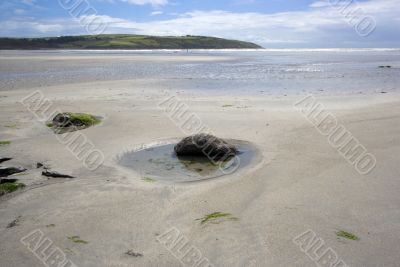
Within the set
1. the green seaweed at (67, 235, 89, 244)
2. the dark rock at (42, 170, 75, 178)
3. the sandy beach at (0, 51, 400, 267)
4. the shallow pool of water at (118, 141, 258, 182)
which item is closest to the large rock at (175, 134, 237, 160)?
the shallow pool of water at (118, 141, 258, 182)

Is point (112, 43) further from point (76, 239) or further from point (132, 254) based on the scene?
point (132, 254)

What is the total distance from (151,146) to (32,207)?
3.67 meters

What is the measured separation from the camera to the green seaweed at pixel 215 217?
16.7 feet

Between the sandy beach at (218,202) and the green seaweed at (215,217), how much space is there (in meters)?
0.07

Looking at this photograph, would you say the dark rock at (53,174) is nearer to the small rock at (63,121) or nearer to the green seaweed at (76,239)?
the green seaweed at (76,239)

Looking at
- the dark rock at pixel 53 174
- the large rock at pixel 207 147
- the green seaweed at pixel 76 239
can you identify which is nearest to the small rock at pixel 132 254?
the green seaweed at pixel 76 239

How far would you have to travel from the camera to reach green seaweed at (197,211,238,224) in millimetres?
5096

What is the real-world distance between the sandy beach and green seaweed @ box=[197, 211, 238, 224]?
73 mm

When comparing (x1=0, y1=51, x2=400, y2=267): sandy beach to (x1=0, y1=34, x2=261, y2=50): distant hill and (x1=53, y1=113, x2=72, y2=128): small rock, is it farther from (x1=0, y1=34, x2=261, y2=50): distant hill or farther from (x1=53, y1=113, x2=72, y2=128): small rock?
(x1=0, y1=34, x2=261, y2=50): distant hill

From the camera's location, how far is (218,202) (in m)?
5.70

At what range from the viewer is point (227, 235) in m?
4.73

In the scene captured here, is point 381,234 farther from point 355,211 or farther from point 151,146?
point 151,146

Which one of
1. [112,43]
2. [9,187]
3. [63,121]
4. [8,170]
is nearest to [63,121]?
[63,121]

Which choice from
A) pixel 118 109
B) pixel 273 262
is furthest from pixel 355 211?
pixel 118 109
